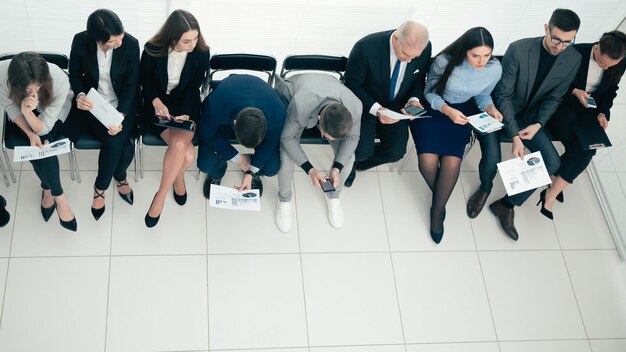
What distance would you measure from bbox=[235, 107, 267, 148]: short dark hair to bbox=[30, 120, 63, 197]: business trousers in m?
1.16

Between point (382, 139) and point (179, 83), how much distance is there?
1.44m

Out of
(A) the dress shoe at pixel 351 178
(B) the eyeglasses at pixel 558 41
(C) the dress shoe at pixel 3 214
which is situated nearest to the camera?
(C) the dress shoe at pixel 3 214

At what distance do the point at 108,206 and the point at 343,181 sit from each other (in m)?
1.62

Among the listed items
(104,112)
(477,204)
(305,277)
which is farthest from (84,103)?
(477,204)

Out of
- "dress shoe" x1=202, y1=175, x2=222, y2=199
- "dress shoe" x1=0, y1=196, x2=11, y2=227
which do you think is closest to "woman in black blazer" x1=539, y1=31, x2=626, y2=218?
"dress shoe" x1=202, y1=175, x2=222, y2=199

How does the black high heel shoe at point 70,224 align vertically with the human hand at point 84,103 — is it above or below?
below

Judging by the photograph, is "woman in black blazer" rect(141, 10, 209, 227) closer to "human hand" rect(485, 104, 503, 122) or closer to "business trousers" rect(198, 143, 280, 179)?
"business trousers" rect(198, 143, 280, 179)

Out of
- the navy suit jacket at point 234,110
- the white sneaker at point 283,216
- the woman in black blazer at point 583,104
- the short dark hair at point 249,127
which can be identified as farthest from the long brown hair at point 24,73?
the woman in black blazer at point 583,104

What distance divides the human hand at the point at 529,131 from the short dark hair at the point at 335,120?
4.90 feet

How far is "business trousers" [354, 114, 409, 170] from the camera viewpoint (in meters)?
4.07

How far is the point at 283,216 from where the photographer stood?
4.11 m

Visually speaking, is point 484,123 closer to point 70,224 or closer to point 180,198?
point 180,198

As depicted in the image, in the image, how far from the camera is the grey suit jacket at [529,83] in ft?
13.1

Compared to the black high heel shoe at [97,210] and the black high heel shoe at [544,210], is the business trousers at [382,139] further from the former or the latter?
the black high heel shoe at [97,210]
